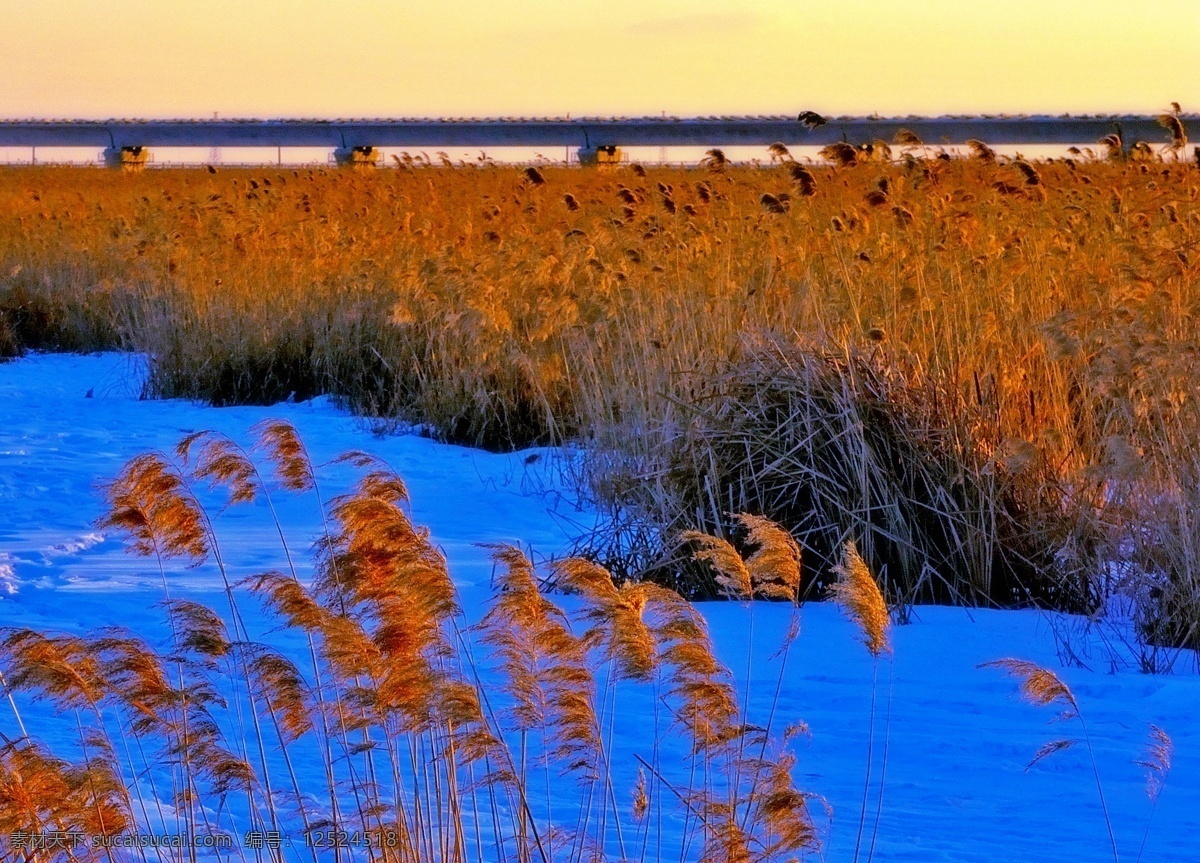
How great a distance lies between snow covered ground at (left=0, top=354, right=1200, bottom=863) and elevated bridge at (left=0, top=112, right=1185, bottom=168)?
24595mm

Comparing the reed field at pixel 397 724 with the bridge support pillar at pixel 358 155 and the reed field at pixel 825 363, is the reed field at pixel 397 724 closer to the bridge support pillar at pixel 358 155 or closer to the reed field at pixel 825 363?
the reed field at pixel 825 363

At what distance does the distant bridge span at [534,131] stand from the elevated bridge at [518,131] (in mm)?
26

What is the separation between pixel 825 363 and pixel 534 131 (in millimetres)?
33242

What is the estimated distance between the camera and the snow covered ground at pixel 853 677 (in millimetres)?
2902

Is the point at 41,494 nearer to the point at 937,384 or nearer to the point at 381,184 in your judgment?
the point at 937,384

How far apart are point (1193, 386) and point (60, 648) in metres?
3.55

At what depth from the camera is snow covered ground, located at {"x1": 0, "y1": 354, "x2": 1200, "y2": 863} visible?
290 cm

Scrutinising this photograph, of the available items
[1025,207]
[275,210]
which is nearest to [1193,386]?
[1025,207]

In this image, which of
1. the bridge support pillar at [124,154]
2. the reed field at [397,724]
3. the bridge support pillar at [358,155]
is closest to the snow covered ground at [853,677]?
the reed field at [397,724]

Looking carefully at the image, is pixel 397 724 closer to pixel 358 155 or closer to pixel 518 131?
pixel 358 155

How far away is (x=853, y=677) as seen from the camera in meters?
3.83

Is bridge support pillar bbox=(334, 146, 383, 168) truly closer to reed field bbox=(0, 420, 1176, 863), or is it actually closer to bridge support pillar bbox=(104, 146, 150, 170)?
bridge support pillar bbox=(104, 146, 150, 170)

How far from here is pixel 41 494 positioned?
6039 millimetres

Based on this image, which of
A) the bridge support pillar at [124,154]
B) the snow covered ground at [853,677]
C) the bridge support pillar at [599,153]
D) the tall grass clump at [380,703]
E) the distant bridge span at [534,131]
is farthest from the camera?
the bridge support pillar at [124,154]
